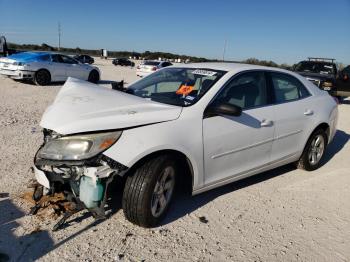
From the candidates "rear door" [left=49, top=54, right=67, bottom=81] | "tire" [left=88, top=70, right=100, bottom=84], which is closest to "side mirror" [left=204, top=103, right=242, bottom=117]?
"rear door" [left=49, top=54, right=67, bottom=81]

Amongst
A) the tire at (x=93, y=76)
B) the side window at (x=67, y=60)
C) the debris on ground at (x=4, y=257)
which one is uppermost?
the side window at (x=67, y=60)

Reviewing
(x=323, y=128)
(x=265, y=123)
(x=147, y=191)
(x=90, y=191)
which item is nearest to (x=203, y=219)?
(x=147, y=191)

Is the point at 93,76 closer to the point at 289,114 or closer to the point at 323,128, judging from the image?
the point at 323,128

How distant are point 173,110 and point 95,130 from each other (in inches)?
32.2

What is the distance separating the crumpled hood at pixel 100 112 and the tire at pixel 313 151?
8.80 ft

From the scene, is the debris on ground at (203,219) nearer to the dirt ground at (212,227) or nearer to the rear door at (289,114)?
the dirt ground at (212,227)

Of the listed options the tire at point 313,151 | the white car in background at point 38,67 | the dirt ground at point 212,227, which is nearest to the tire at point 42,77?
the white car in background at point 38,67

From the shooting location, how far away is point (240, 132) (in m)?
4.04

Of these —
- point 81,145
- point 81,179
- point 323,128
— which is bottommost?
point 81,179

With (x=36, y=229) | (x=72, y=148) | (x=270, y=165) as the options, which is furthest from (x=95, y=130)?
(x=270, y=165)

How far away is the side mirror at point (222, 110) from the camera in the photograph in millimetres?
3656

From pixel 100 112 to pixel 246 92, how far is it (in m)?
1.83

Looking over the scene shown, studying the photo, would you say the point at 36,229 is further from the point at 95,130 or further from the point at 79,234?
the point at 95,130

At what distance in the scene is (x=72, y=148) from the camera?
3207 millimetres
